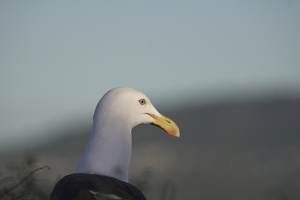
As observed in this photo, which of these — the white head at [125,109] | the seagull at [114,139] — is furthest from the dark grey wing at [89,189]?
the white head at [125,109]

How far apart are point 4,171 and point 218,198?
10.3 m

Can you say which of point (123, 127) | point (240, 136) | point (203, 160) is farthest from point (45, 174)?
point (240, 136)

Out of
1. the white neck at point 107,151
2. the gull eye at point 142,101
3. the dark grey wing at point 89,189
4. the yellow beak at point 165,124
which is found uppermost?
the gull eye at point 142,101

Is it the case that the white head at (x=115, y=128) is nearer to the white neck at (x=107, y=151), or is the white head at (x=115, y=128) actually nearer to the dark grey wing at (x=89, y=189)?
the white neck at (x=107, y=151)

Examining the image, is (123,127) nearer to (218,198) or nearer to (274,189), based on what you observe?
(274,189)

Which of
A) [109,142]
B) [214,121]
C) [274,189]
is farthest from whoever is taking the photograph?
[214,121]

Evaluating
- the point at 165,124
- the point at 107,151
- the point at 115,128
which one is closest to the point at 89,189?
the point at 107,151

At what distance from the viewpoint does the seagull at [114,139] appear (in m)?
7.30

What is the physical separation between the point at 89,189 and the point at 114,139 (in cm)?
223

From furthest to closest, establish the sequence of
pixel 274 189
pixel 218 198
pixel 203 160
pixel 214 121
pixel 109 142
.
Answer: pixel 214 121
pixel 203 160
pixel 218 198
pixel 109 142
pixel 274 189

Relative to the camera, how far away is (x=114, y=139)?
884 centimetres

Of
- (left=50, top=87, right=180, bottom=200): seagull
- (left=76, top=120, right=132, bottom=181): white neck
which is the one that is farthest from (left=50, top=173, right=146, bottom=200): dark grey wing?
(left=76, top=120, right=132, bottom=181): white neck

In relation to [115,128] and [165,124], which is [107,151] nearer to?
[115,128]

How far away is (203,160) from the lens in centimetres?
2056
